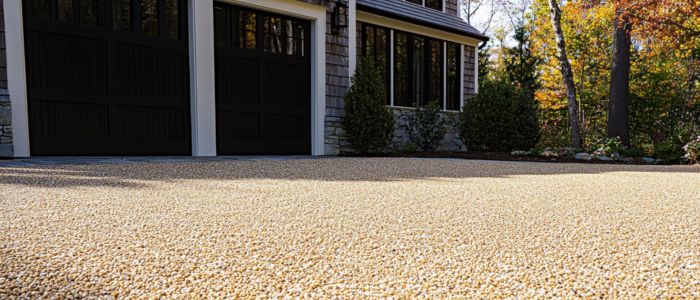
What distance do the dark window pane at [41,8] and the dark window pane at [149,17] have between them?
935 millimetres

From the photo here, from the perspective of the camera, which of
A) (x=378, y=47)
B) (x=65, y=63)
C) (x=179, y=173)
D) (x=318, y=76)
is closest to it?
(x=179, y=173)

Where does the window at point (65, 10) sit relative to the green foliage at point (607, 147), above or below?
above

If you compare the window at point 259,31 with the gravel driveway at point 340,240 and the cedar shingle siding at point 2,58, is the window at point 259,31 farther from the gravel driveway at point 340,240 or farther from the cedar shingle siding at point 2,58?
the gravel driveway at point 340,240

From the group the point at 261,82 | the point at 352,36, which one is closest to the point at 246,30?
the point at 261,82

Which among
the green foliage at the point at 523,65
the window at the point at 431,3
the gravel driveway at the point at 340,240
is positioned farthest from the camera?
the green foliage at the point at 523,65

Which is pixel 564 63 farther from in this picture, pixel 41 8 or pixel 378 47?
pixel 41 8

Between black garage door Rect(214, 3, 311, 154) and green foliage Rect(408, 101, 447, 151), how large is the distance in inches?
73.5

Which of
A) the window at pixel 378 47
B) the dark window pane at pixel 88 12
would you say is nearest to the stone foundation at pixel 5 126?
the dark window pane at pixel 88 12

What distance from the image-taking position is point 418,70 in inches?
339

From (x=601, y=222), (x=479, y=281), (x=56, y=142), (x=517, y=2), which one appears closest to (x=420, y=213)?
(x=601, y=222)

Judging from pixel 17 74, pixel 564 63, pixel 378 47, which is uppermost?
pixel 378 47

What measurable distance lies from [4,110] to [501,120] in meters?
6.18

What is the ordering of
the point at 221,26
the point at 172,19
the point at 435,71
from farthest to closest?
1. the point at 435,71
2. the point at 221,26
3. the point at 172,19

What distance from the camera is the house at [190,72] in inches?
186
